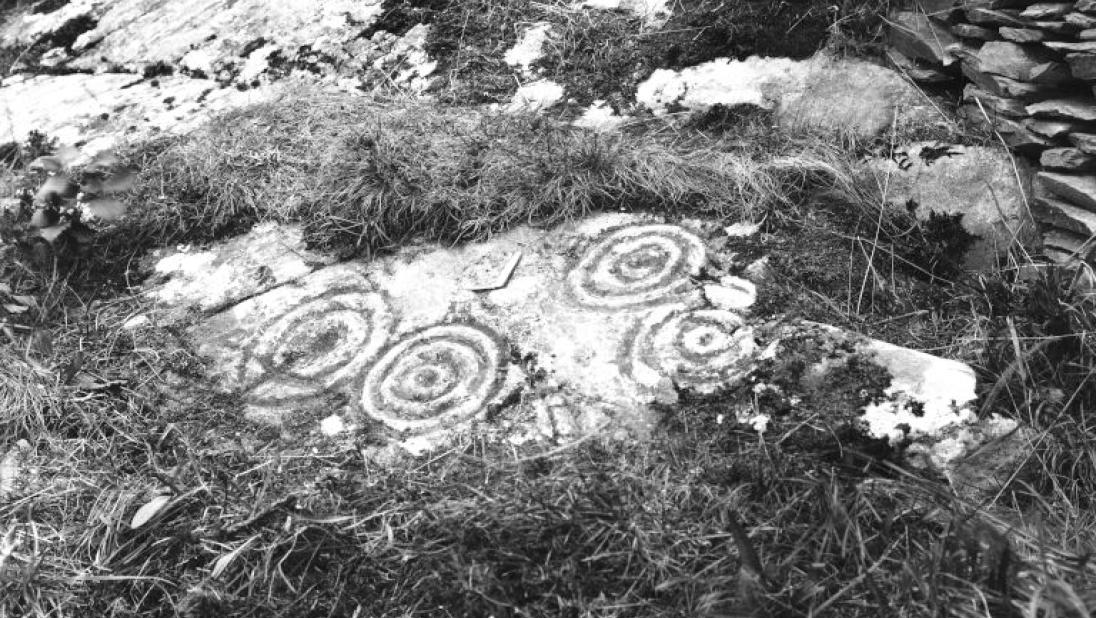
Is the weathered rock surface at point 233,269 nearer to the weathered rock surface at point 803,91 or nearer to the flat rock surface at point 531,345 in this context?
the flat rock surface at point 531,345

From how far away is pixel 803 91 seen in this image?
3373mm

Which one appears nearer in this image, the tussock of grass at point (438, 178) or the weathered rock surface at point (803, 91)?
the tussock of grass at point (438, 178)

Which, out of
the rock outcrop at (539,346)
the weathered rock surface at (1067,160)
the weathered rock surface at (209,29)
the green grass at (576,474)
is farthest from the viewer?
the weathered rock surface at (209,29)

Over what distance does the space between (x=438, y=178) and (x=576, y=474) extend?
4.23ft

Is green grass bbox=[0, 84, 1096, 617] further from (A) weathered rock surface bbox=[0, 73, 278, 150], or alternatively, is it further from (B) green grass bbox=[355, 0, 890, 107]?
(A) weathered rock surface bbox=[0, 73, 278, 150]

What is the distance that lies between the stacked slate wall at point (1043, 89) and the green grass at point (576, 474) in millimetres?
249

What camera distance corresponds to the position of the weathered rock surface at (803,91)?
3.23m

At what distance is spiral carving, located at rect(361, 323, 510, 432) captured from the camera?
8.47 feet

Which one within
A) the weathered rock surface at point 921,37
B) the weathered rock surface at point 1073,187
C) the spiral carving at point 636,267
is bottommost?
the spiral carving at point 636,267

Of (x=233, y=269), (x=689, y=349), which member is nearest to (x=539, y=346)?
(x=689, y=349)

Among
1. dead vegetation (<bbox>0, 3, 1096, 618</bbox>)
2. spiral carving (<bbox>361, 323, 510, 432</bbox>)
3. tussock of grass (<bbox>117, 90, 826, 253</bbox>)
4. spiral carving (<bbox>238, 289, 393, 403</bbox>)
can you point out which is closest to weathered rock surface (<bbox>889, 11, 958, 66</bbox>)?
dead vegetation (<bbox>0, 3, 1096, 618</bbox>)

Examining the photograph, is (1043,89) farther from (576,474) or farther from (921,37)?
(576,474)

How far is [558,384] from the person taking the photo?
2.59 m

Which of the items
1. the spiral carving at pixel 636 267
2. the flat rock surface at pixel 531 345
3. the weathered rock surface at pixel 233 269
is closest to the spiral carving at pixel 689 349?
the flat rock surface at pixel 531 345
